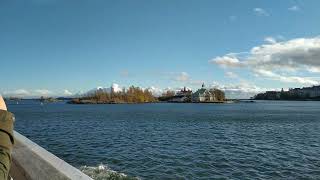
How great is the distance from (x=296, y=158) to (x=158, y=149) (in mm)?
10189

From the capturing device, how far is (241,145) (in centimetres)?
3747

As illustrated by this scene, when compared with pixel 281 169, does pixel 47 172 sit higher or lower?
higher

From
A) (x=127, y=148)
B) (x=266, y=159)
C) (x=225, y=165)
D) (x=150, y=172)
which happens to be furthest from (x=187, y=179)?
(x=127, y=148)

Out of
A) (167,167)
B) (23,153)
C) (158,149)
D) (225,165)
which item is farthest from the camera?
(158,149)

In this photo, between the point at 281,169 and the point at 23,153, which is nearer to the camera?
the point at 23,153

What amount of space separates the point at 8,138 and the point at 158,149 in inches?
1224

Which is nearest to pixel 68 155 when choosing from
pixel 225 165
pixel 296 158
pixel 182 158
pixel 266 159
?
pixel 182 158

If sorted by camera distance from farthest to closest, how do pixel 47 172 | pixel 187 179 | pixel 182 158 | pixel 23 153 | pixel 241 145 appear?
pixel 241 145 → pixel 182 158 → pixel 187 179 → pixel 23 153 → pixel 47 172

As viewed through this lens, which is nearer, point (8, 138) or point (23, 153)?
point (8, 138)

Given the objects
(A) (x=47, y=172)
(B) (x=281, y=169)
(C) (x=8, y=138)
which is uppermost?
(C) (x=8, y=138)

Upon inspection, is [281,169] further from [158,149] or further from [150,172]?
[158,149]

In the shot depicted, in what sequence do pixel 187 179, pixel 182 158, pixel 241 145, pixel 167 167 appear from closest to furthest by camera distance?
pixel 187 179
pixel 167 167
pixel 182 158
pixel 241 145

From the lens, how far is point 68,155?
29.5 m

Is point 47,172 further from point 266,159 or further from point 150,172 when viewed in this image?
point 266,159
